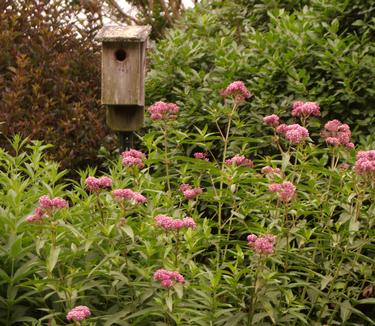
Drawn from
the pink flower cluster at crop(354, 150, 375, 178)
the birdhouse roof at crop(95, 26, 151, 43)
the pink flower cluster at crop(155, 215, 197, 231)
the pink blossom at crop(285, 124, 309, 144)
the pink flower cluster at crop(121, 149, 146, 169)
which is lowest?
the pink flower cluster at crop(155, 215, 197, 231)

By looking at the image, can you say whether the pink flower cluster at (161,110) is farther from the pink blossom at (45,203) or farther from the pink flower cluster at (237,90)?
the pink blossom at (45,203)

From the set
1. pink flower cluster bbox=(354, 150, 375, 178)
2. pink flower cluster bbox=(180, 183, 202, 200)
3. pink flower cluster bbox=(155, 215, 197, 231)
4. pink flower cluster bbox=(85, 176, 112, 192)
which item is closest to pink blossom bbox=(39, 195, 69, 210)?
pink flower cluster bbox=(85, 176, 112, 192)

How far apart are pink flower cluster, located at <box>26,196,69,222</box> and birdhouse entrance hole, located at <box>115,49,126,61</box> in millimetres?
3012

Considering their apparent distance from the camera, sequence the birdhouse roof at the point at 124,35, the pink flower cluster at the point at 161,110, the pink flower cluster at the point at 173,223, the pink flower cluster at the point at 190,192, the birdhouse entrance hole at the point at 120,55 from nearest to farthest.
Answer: the pink flower cluster at the point at 173,223 < the pink flower cluster at the point at 190,192 < the pink flower cluster at the point at 161,110 < the birdhouse roof at the point at 124,35 < the birdhouse entrance hole at the point at 120,55

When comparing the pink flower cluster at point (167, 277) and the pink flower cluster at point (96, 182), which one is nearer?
the pink flower cluster at point (167, 277)

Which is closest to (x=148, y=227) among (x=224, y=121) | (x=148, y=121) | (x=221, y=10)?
(x=224, y=121)

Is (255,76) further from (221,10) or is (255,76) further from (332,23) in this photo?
(221,10)

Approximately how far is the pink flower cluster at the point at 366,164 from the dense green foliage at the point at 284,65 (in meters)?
2.50

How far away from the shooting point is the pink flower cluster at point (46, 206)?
12.2ft

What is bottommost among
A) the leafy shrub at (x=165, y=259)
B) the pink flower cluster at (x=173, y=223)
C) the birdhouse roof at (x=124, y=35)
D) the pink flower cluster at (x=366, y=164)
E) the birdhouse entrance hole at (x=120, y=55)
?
the leafy shrub at (x=165, y=259)

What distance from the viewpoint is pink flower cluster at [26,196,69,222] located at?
12.2 ft

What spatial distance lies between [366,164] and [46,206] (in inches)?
56.6

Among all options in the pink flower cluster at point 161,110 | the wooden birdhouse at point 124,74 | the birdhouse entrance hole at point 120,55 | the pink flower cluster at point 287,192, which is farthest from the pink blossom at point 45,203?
the birdhouse entrance hole at point 120,55

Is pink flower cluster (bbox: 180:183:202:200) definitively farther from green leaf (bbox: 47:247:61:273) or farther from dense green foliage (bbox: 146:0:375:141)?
dense green foliage (bbox: 146:0:375:141)
